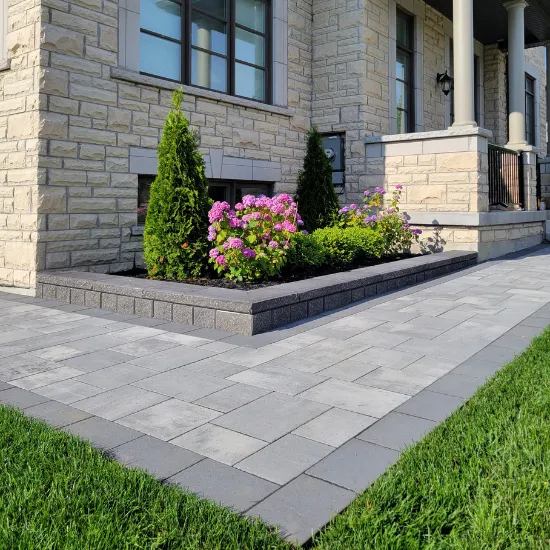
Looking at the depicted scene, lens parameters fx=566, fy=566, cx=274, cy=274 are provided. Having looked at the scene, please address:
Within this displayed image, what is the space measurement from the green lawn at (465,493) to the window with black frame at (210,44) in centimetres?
688

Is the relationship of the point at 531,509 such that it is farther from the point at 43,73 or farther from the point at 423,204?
the point at 423,204

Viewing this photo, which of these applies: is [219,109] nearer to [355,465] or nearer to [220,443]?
[220,443]

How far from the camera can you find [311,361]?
4.08 m

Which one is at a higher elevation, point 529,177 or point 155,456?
point 529,177

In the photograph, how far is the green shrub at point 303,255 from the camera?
6.96 metres

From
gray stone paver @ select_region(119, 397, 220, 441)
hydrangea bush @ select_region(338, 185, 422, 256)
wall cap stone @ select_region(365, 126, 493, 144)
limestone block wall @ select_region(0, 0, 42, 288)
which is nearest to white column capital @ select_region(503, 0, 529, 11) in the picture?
wall cap stone @ select_region(365, 126, 493, 144)

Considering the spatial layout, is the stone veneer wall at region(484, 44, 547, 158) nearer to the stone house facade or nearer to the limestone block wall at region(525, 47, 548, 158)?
the stone house facade

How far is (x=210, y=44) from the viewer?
886 cm

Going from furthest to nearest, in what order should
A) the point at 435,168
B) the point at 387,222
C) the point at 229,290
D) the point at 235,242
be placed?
the point at 435,168
the point at 387,222
the point at 235,242
the point at 229,290

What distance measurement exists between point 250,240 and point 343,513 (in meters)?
4.35

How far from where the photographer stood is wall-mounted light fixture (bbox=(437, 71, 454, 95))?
12.6 metres

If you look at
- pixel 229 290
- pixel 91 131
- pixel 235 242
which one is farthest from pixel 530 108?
pixel 229 290

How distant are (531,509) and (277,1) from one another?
9.61m

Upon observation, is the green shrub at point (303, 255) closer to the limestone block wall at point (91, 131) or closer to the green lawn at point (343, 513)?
the limestone block wall at point (91, 131)
